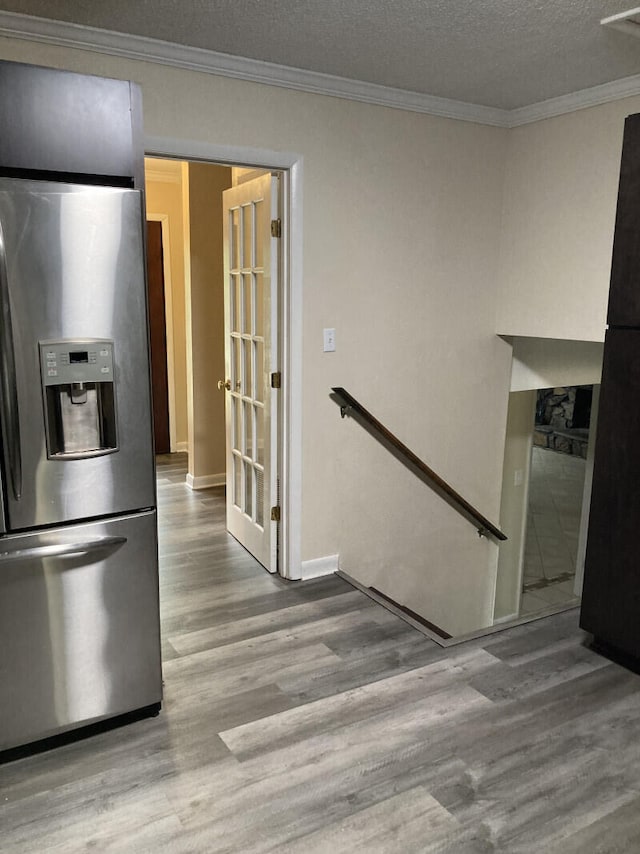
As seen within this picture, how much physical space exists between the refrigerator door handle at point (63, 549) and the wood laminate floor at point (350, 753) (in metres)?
0.69

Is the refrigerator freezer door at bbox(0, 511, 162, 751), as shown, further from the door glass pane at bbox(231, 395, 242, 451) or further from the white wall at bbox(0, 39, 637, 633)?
the door glass pane at bbox(231, 395, 242, 451)

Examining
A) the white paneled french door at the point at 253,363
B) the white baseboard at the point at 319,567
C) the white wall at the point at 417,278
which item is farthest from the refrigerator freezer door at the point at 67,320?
the white baseboard at the point at 319,567

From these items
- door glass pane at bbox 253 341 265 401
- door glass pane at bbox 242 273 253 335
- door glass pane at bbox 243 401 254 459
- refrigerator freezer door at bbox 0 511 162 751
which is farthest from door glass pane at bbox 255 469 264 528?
refrigerator freezer door at bbox 0 511 162 751

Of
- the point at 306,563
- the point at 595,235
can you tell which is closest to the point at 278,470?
the point at 306,563

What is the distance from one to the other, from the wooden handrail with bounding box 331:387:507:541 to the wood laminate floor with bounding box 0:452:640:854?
959 millimetres

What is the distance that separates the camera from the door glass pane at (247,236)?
3.67 meters

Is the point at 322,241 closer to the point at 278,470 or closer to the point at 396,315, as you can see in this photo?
the point at 396,315

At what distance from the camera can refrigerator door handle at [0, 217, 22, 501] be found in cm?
195

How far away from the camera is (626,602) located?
2.72 meters

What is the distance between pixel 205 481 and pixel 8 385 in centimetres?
341

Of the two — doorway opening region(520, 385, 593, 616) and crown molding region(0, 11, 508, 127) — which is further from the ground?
crown molding region(0, 11, 508, 127)

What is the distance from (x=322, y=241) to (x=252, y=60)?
2.76ft

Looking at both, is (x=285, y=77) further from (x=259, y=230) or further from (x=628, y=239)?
(x=628, y=239)

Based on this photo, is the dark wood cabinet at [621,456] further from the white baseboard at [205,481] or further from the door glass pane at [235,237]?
the white baseboard at [205,481]
